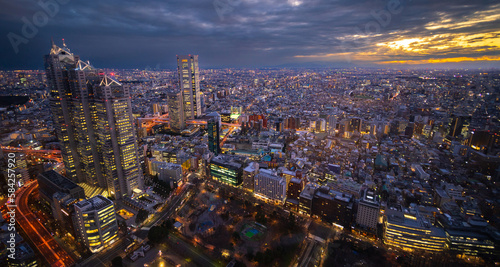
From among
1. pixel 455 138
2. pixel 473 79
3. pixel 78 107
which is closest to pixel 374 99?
pixel 473 79

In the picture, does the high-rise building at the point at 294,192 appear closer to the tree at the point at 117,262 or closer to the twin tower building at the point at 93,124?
the tree at the point at 117,262

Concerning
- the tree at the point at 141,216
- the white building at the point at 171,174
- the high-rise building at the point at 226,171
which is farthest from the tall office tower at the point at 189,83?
the tree at the point at 141,216

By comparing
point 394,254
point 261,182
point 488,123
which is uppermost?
point 488,123

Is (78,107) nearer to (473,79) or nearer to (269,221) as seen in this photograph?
(269,221)

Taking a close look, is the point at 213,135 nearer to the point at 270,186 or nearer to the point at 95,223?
the point at 270,186

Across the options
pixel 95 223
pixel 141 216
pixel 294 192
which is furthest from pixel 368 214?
Result: pixel 95 223

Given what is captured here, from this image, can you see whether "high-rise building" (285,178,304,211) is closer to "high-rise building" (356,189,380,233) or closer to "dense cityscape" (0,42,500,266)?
"dense cityscape" (0,42,500,266)

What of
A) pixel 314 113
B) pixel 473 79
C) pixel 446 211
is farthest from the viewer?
pixel 314 113
